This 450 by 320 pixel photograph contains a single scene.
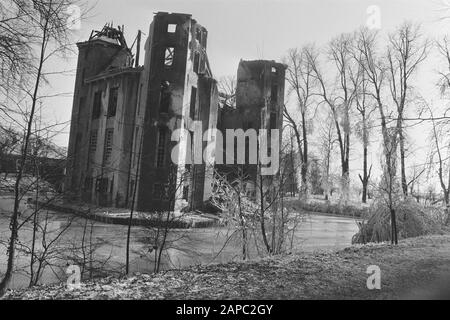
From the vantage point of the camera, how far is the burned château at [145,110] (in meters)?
27.5

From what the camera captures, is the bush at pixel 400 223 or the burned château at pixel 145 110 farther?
the burned château at pixel 145 110

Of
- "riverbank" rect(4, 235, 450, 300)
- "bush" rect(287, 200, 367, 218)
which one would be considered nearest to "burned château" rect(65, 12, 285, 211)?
"bush" rect(287, 200, 367, 218)

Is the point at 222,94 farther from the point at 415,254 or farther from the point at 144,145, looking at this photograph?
the point at 415,254

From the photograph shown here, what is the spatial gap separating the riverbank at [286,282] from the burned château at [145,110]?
1742 centimetres

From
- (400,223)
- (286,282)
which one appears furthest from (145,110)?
(286,282)

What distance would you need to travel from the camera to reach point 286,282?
605 cm

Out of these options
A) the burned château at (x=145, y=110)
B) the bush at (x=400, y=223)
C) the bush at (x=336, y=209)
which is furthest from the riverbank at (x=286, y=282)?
the bush at (x=336, y=209)

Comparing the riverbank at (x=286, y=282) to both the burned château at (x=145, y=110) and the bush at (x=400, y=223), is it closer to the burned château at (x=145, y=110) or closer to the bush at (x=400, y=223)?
the bush at (x=400, y=223)

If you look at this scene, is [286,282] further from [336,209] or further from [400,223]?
[336,209]

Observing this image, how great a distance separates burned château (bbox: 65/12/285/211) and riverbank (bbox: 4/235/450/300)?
57.1ft

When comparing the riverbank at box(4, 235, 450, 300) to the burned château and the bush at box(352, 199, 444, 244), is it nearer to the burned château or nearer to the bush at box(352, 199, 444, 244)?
the bush at box(352, 199, 444, 244)

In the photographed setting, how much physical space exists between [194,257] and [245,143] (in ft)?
78.5

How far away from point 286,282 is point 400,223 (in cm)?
1007

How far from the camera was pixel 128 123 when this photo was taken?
95.8 ft
